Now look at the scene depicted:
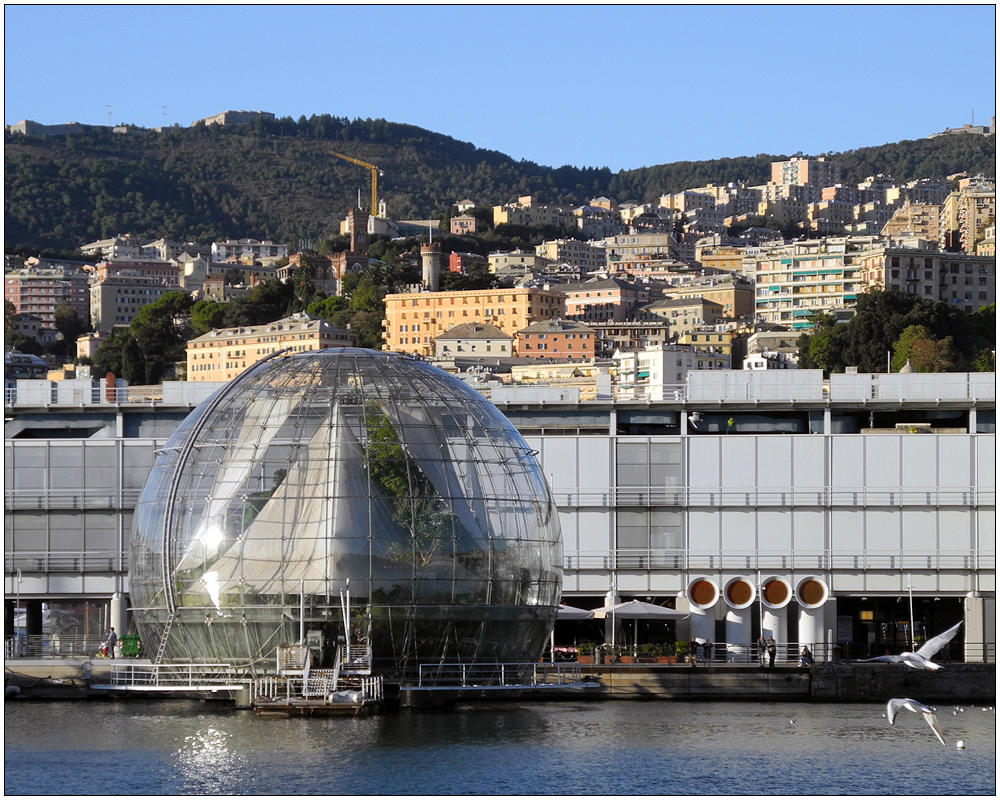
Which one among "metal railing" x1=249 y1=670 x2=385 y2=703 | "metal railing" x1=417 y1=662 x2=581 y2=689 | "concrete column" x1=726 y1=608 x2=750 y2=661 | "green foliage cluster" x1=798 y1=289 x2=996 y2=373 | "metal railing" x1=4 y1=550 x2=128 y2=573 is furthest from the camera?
"green foliage cluster" x1=798 y1=289 x2=996 y2=373

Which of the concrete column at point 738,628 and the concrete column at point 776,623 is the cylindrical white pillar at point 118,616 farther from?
the concrete column at point 776,623

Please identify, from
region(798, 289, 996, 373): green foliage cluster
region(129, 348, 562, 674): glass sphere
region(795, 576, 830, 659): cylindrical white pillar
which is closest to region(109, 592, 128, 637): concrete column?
region(129, 348, 562, 674): glass sphere

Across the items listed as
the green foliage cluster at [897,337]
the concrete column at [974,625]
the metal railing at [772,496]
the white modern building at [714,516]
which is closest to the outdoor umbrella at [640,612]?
the white modern building at [714,516]

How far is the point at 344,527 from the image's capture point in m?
41.4

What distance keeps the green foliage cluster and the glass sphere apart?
350 ft

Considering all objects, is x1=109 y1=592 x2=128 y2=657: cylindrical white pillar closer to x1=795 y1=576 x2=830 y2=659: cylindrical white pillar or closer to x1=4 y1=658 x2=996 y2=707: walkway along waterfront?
x1=4 y1=658 x2=996 y2=707: walkway along waterfront

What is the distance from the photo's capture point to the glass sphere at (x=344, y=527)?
136 feet

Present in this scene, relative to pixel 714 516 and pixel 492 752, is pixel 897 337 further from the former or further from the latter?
pixel 492 752

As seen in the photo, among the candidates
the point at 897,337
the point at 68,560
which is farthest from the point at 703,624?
the point at 897,337

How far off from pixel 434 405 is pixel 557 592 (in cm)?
583

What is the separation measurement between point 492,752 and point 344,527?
22.6 feet

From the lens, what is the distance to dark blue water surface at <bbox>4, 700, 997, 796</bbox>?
33500mm

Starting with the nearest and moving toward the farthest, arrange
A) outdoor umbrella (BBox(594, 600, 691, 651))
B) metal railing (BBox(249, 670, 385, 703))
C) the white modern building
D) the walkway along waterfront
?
metal railing (BBox(249, 670, 385, 703))
the walkway along waterfront
outdoor umbrella (BBox(594, 600, 691, 651))
the white modern building

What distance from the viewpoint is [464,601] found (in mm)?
42031
